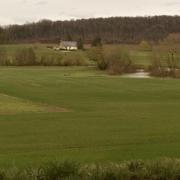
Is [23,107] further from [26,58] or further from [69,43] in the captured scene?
[69,43]

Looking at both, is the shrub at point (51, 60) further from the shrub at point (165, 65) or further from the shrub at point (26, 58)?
the shrub at point (165, 65)

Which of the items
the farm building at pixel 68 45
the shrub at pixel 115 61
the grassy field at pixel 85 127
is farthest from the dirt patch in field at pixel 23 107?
the farm building at pixel 68 45

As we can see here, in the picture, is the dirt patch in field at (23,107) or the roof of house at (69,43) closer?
the dirt patch in field at (23,107)

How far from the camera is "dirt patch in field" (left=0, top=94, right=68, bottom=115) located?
39.3 meters

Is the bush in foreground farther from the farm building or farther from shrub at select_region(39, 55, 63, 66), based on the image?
the farm building

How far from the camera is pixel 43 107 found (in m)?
42.6

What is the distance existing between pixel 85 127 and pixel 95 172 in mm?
20233

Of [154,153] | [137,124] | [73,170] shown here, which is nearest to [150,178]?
[73,170]

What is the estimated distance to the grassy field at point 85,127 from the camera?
58.3ft

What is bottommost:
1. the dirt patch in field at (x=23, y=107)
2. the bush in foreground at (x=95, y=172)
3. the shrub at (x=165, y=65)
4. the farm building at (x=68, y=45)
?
the shrub at (x=165, y=65)

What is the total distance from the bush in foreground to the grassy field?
5.50 meters

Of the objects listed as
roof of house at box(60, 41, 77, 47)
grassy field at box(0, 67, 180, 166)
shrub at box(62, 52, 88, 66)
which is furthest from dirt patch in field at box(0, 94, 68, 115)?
roof of house at box(60, 41, 77, 47)

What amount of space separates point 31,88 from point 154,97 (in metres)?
15.7

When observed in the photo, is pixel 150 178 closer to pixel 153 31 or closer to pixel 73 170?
pixel 73 170
